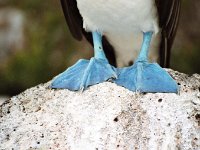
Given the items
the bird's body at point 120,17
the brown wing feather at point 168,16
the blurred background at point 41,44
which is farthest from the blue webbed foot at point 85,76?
the blurred background at point 41,44

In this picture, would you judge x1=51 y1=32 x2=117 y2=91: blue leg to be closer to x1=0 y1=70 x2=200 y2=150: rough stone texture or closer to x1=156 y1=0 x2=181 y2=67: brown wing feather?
x1=0 y1=70 x2=200 y2=150: rough stone texture

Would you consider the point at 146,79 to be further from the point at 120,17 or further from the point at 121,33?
the point at 121,33

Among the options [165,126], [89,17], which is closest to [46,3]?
[89,17]

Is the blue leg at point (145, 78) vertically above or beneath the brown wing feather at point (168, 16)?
beneath

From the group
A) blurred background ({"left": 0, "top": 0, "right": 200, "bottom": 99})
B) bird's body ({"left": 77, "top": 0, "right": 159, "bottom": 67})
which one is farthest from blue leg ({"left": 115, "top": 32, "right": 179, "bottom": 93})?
blurred background ({"left": 0, "top": 0, "right": 200, "bottom": 99})

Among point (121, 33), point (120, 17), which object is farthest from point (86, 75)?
point (121, 33)

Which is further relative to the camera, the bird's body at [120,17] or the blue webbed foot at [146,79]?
the bird's body at [120,17]

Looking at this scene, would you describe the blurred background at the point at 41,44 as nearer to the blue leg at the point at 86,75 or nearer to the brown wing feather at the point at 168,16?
the brown wing feather at the point at 168,16

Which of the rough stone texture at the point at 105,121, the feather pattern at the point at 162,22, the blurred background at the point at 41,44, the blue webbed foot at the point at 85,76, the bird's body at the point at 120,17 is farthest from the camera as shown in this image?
the blurred background at the point at 41,44
